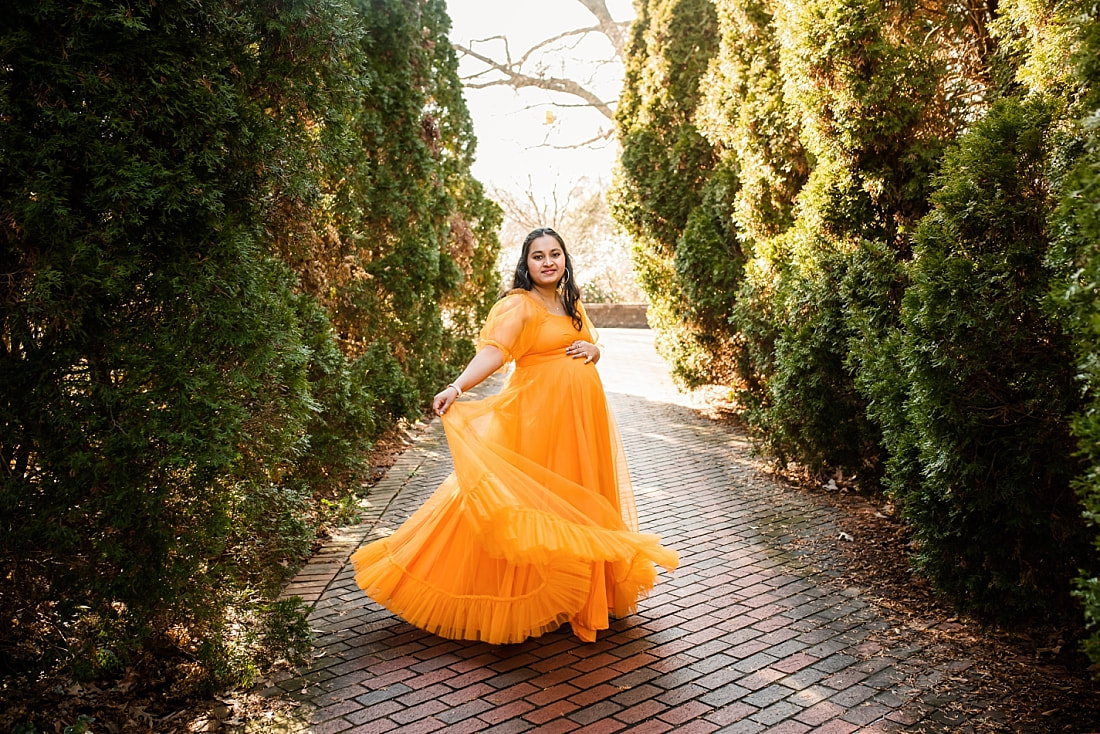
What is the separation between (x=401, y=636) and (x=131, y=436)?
189 centimetres

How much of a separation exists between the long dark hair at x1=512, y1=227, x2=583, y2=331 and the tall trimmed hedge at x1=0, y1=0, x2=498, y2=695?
119cm

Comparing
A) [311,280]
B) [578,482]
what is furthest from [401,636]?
[311,280]

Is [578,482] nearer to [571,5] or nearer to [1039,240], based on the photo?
[1039,240]

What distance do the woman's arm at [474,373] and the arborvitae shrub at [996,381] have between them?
2257mm

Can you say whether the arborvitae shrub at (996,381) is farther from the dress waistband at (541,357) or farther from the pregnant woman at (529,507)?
the dress waistband at (541,357)

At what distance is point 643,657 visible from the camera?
425 centimetres

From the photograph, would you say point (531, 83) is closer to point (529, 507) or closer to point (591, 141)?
point (591, 141)

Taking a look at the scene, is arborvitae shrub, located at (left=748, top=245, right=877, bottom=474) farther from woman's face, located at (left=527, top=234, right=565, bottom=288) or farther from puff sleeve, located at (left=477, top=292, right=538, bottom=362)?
puff sleeve, located at (left=477, top=292, right=538, bottom=362)

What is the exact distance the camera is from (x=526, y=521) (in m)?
4.25

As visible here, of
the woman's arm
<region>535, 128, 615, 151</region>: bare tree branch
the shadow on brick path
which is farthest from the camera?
<region>535, 128, 615, 151</region>: bare tree branch

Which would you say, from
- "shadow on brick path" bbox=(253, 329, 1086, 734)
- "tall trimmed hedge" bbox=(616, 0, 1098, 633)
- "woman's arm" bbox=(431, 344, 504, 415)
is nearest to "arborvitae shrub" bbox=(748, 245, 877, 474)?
"tall trimmed hedge" bbox=(616, 0, 1098, 633)

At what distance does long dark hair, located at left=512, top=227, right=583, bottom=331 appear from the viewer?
16.0 feet

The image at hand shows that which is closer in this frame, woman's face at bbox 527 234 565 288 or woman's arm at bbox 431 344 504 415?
woman's arm at bbox 431 344 504 415

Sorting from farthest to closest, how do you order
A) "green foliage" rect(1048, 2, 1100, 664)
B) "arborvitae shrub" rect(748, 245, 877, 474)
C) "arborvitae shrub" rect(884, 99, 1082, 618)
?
1. "arborvitae shrub" rect(748, 245, 877, 474)
2. "arborvitae shrub" rect(884, 99, 1082, 618)
3. "green foliage" rect(1048, 2, 1100, 664)
